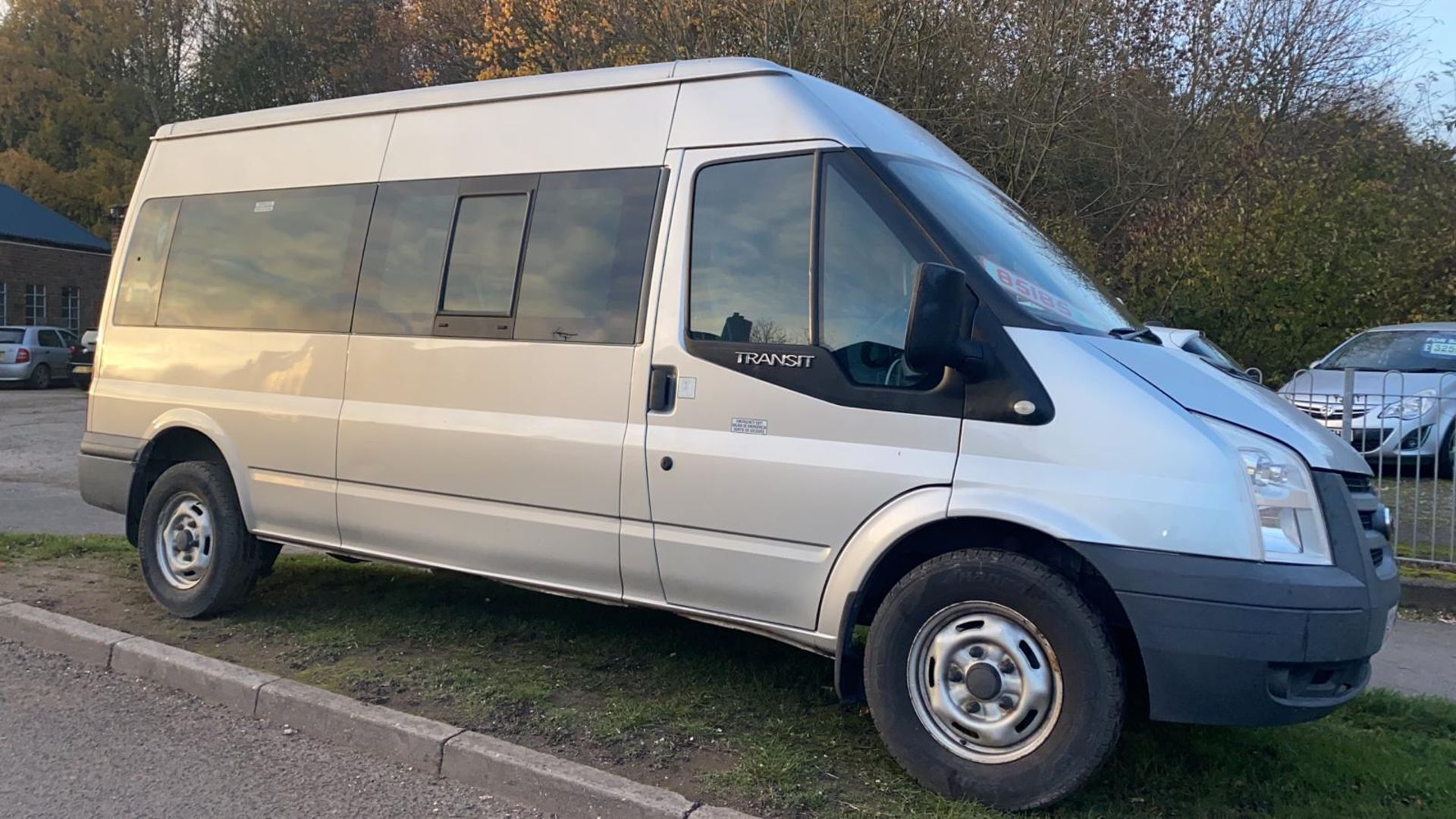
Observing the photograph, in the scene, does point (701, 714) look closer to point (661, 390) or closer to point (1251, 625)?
point (661, 390)

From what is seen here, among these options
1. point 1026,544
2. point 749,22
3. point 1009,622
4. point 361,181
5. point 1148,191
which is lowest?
point 1009,622

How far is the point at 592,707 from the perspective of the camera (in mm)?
4422

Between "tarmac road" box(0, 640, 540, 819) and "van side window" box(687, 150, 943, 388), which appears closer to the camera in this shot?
"tarmac road" box(0, 640, 540, 819)

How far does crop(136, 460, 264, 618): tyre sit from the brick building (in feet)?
95.4

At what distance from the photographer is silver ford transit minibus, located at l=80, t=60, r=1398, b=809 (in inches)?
133

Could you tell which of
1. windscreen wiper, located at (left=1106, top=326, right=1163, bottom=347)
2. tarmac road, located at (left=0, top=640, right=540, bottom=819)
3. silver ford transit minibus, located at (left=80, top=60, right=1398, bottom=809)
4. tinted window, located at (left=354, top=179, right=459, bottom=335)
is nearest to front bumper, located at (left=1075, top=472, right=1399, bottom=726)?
silver ford transit minibus, located at (left=80, top=60, right=1398, bottom=809)

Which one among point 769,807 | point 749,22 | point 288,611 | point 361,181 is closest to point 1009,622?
point 769,807

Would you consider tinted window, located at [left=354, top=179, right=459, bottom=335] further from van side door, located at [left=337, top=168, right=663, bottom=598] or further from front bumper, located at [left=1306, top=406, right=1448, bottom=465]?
front bumper, located at [left=1306, top=406, right=1448, bottom=465]

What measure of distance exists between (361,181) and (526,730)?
2.89 m

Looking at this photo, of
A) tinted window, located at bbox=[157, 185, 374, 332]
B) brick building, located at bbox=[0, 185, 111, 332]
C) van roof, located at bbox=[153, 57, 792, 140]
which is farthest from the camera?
brick building, located at bbox=[0, 185, 111, 332]

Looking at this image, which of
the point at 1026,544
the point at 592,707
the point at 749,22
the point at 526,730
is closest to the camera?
the point at 1026,544

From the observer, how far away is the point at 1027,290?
152 inches

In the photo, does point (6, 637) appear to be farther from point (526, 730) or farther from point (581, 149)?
point (581, 149)

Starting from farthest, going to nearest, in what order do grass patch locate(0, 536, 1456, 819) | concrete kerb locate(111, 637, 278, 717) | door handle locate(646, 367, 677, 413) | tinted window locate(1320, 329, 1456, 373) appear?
tinted window locate(1320, 329, 1456, 373), concrete kerb locate(111, 637, 278, 717), door handle locate(646, 367, 677, 413), grass patch locate(0, 536, 1456, 819)
